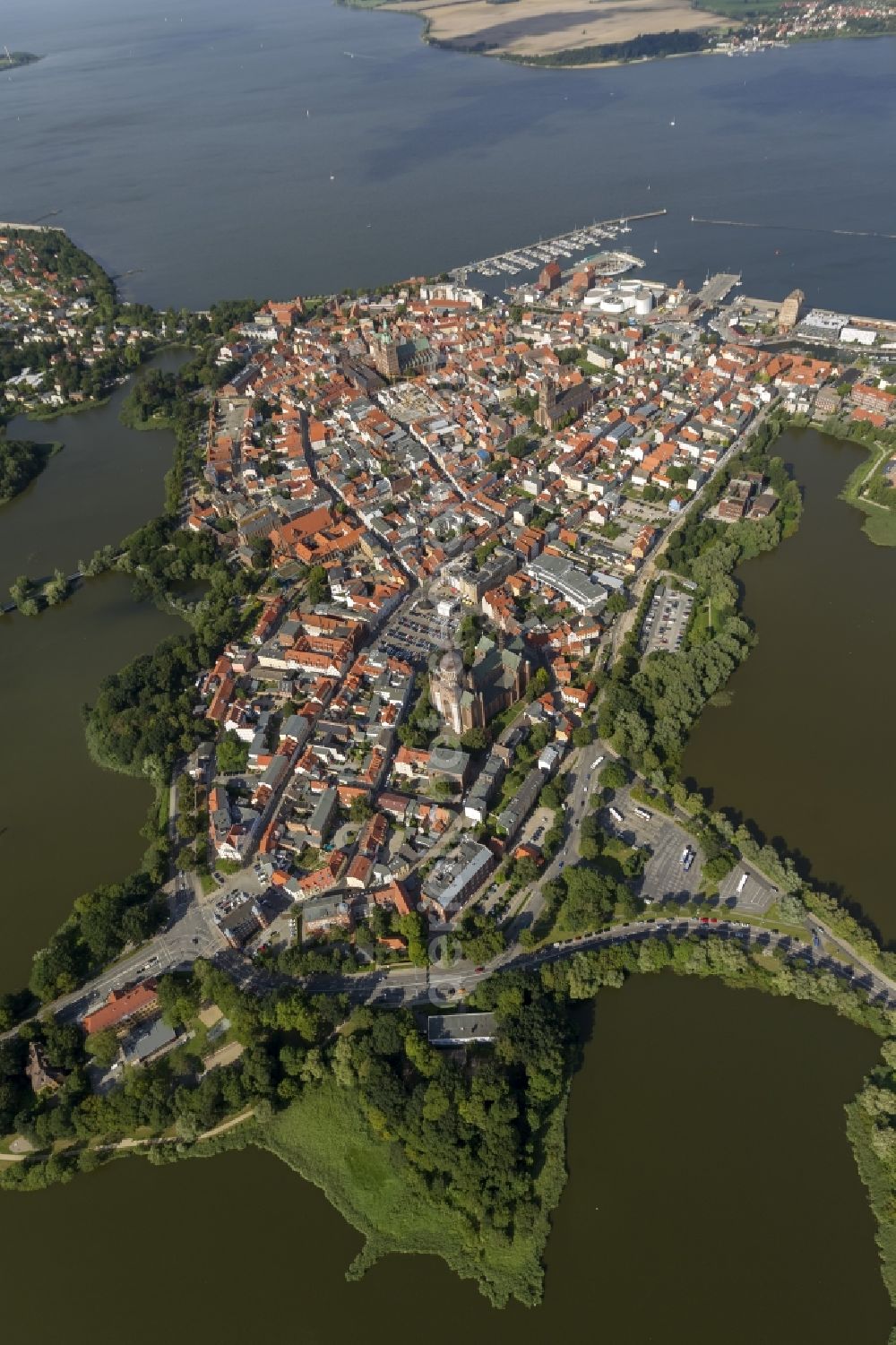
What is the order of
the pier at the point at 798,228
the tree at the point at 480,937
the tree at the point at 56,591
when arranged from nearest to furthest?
the tree at the point at 480,937
the tree at the point at 56,591
the pier at the point at 798,228

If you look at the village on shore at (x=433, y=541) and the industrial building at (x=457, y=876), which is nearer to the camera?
the industrial building at (x=457, y=876)

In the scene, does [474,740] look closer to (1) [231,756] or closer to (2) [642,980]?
(1) [231,756]

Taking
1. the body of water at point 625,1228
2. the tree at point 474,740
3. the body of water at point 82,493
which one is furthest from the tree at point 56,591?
the body of water at point 625,1228

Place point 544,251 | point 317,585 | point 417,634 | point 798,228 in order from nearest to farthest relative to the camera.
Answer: point 417,634, point 317,585, point 798,228, point 544,251

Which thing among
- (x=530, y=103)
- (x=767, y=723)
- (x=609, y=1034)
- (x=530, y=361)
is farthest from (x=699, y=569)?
(x=530, y=103)

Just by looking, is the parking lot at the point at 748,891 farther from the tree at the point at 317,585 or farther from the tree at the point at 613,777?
the tree at the point at 317,585

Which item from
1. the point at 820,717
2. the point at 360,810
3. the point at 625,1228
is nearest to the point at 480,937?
the point at 360,810

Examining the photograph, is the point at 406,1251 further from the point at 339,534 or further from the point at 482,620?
the point at 339,534
